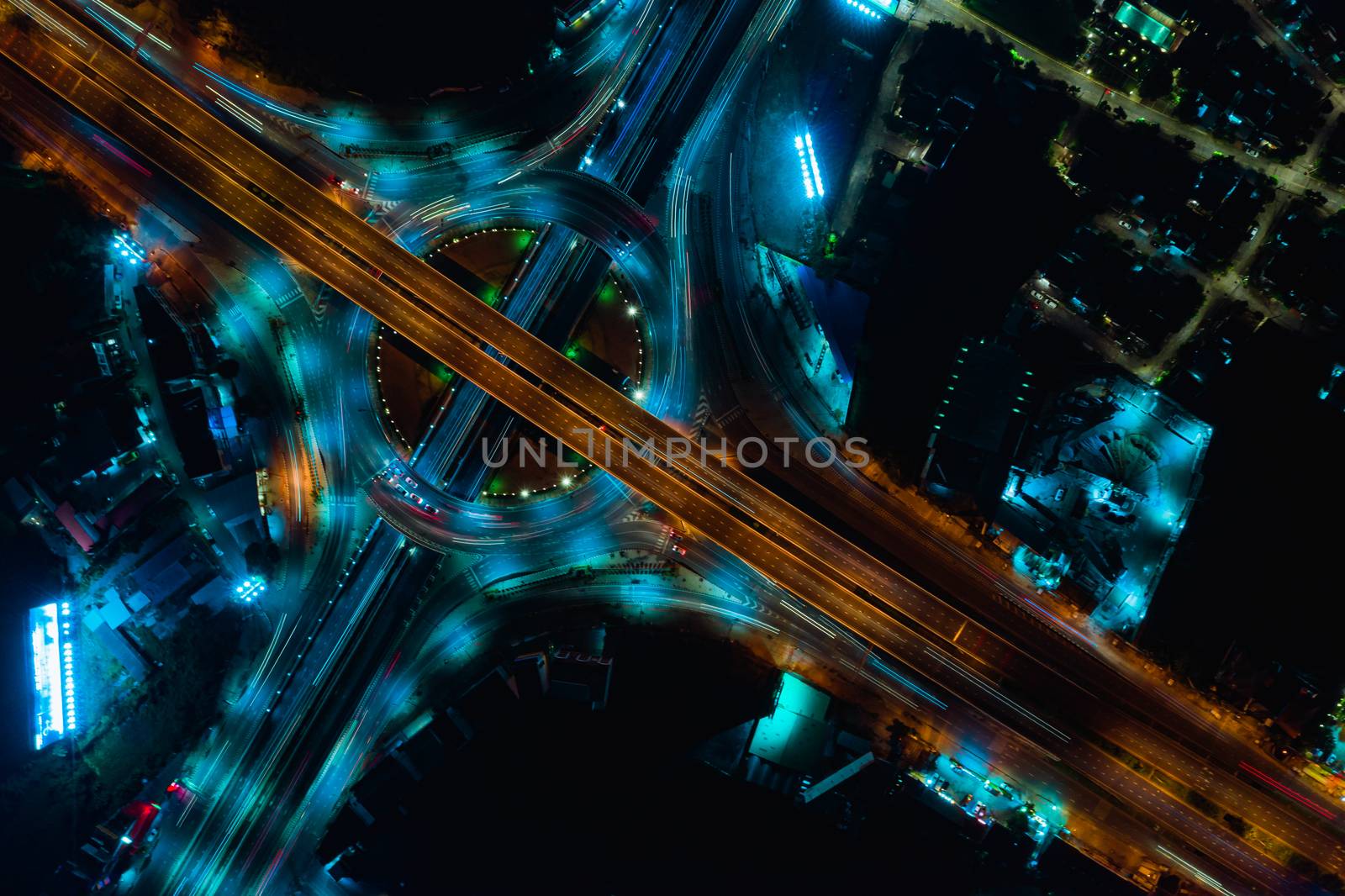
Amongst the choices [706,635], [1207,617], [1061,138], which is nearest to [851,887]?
[706,635]

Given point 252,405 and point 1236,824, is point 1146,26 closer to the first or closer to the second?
point 1236,824

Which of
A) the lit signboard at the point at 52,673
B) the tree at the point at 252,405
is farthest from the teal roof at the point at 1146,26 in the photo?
the lit signboard at the point at 52,673

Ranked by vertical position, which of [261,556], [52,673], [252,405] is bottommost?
[52,673]

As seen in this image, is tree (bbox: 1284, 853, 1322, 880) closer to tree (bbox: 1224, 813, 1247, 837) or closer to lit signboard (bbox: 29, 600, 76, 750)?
tree (bbox: 1224, 813, 1247, 837)

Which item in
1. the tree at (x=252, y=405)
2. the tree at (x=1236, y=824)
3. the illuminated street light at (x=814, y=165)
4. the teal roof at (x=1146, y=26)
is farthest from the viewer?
the illuminated street light at (x=814, y=165)

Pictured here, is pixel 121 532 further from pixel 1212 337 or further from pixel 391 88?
pixel 1212 337

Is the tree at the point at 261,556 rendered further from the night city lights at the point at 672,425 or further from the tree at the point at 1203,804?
the tree at the point at 1203,804

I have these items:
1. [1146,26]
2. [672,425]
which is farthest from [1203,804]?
[1146,26]

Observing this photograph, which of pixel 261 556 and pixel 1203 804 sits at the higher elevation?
pixel 1203 804

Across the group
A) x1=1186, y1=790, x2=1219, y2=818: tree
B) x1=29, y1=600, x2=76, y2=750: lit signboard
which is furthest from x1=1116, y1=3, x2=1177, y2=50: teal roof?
x1=29, y1=600, x2=76, y2=750: lit signboard
